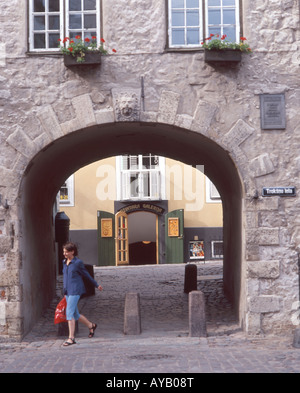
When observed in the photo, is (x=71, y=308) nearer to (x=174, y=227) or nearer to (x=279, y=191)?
(x=279, y=191)

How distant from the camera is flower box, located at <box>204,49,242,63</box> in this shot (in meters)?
10.3

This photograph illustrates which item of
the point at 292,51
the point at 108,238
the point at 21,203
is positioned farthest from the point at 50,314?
the point at 108,238

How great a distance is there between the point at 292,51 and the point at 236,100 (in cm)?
103

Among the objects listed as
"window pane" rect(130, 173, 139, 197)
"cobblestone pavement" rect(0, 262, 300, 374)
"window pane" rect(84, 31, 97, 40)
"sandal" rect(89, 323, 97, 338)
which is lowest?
"cobblestone pavement" rect(0, 262, 300, 374)

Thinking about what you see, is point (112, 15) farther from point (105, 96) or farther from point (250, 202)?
point (250, 202)

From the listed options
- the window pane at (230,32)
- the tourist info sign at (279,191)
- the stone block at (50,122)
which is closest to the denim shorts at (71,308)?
the stone block at (50,122)

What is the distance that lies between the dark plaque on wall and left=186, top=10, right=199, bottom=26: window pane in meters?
1.48

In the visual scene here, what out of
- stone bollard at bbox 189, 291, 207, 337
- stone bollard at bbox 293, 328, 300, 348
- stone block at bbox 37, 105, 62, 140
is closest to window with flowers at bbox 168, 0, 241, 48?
stone block at bbox 37, 105, 62, 140

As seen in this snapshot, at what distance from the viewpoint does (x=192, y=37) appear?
10766mm

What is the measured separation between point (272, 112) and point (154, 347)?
363 centimetres

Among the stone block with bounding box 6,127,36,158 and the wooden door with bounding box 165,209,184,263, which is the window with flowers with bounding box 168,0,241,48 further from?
the wooden door with bounding box 165,209,184,263

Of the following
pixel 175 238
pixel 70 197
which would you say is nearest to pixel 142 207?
pixel 175 238

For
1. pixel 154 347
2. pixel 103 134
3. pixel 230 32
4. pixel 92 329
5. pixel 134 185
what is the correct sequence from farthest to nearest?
pixel 134 185
pixel 103 134
pixel 230 32
pixel 92 329
pixel 154 347

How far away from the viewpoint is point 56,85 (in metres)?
10.5
